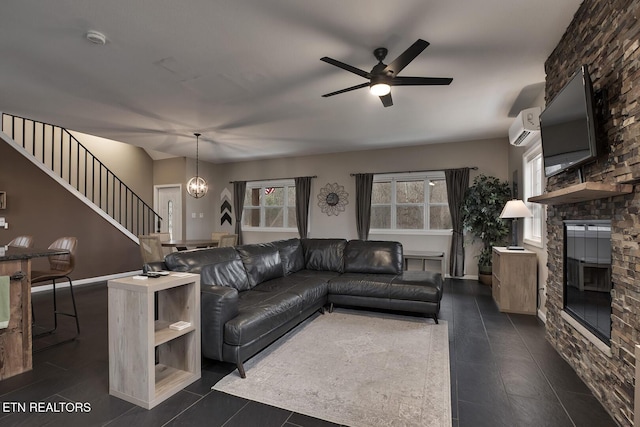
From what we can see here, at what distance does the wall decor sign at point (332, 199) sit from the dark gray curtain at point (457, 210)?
2.21m

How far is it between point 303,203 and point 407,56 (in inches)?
207

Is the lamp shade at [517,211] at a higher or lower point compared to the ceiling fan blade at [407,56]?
lower

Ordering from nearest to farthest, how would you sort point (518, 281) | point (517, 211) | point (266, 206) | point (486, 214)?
point (518, 281) < point (517, 211) < point (486, 214) < point (266, 206)

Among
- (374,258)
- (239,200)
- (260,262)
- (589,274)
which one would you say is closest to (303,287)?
(260,262)

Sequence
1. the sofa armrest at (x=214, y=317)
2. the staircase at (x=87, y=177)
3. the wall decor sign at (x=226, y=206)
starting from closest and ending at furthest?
1. the sofa armrest at (x=214, y=317)
2. the staircase at (x=87, y=177)
3. the wall decor sign at (x=226, y=206)

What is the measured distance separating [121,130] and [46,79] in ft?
6.55

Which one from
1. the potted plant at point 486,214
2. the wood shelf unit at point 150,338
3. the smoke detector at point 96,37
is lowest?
the wood shelf unit at point 150,338

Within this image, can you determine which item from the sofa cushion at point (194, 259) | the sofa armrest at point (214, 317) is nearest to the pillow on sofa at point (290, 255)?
the sofa cushion at point (194, 259)

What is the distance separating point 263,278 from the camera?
369 cm

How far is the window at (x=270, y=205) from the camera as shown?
7926 mm

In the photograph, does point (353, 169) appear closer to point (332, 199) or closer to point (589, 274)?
point (332, 199)

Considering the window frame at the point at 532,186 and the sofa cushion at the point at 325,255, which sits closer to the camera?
the window frame at the point at 532,186

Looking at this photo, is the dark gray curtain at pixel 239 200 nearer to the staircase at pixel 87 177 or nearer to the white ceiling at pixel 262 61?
the staircase at pixel 87 177

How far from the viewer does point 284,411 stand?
6.42 ft
